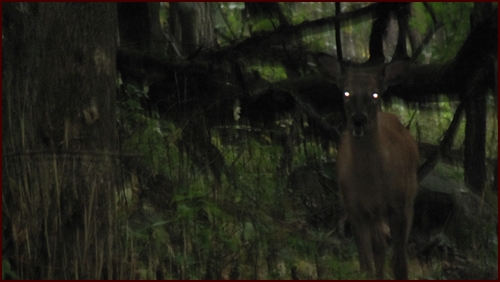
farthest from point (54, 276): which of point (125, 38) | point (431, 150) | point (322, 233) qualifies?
point (431, 150)

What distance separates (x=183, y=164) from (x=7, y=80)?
171 cm

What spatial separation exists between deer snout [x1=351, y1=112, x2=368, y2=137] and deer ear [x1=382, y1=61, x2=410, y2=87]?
2.34 feet

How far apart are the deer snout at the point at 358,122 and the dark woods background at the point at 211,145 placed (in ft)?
2.61

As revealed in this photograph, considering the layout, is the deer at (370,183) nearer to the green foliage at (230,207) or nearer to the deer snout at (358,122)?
the deer snout at (358,122)

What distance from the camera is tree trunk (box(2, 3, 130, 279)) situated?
6.28 meters

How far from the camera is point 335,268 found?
23.2ft

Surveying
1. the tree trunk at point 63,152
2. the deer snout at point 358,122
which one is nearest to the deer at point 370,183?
the deer snout at point 358,122

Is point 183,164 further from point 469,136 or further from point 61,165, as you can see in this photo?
point 469,136

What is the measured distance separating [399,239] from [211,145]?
183 cm

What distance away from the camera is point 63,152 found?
6.40 m

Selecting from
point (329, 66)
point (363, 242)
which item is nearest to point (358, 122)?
point (329, 66)

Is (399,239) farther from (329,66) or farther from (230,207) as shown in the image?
(329,66)

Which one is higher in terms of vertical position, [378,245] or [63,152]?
[63,152]

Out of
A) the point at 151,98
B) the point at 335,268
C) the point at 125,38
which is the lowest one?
the point at 335,268
